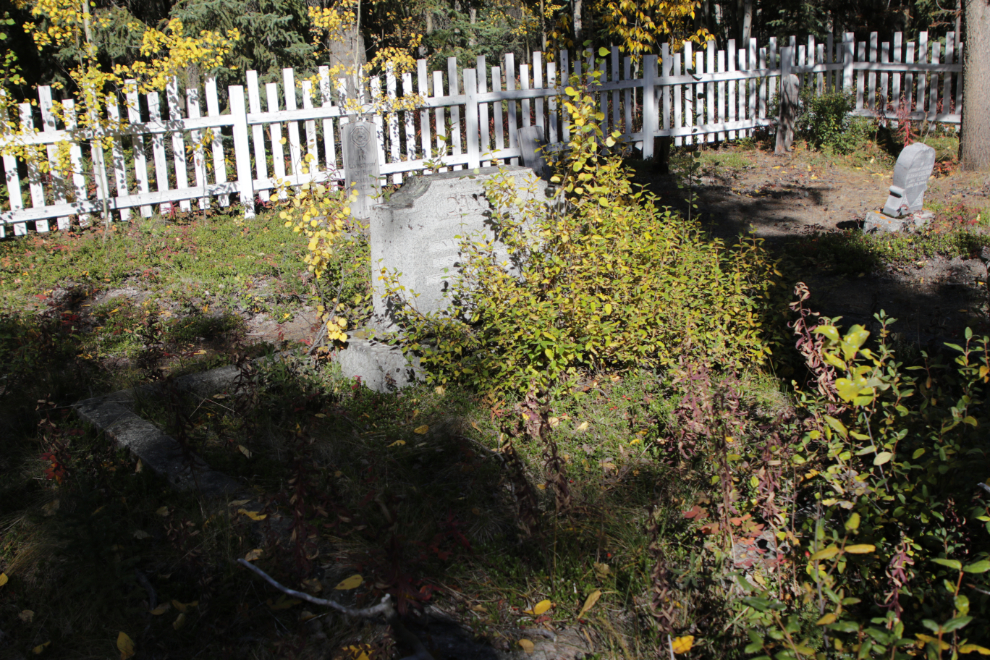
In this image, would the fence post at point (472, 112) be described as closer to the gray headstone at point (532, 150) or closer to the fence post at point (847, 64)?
the gray headstone at point (532, 150)

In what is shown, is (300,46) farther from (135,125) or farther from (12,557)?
(12,557)

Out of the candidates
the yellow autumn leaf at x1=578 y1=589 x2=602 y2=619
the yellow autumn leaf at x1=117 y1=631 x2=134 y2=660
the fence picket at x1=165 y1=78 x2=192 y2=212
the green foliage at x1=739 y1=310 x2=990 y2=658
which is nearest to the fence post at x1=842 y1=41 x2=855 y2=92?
the fence picket at x1=165 y1=78 x2=192 y2=212

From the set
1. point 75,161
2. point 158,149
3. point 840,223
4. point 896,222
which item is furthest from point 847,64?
point 75,161

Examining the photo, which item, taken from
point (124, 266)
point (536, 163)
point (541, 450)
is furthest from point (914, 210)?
point (124, 266)

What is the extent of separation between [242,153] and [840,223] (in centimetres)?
734

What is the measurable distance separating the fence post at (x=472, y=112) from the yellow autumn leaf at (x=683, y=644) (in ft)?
29.1

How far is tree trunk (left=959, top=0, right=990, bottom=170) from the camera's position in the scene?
1049 centimetres

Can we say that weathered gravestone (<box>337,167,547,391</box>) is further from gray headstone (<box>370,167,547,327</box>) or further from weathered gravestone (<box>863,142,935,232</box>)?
weathered gravestone (<box>863,142,935,232</box>)

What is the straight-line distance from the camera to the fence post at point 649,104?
40.2 feet

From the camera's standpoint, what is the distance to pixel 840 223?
8.72 meters

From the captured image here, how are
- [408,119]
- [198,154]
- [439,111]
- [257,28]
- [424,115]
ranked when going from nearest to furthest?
1. [198,154]
2. [408,119]
3. [424,115]
4. [439,111]
5. [257,28]

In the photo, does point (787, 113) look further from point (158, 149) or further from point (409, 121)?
point (158, 149)

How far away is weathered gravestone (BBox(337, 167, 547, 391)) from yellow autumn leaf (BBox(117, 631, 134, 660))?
236 centimetres

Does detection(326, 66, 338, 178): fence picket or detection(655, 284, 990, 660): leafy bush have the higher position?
detection(326, 66, 338, 178): fence picket
